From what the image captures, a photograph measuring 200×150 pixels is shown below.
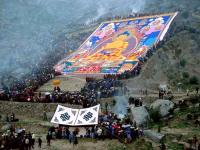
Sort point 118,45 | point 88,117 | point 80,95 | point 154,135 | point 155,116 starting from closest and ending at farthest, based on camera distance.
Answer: point 154,135, point 88,117, point 155,116, point 80,95, point 118,45

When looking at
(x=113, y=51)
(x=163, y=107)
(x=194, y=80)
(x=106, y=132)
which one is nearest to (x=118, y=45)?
(x=113, y=51)

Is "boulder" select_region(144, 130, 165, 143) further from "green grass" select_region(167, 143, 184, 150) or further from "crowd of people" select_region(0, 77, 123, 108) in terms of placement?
"crowd of people" select_region(0, 77, 123, 108)

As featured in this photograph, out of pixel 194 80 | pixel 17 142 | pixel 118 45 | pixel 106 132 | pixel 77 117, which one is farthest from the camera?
pixel 118 45

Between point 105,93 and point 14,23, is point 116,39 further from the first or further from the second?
point 14,23

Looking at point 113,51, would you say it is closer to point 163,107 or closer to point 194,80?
point 194,80

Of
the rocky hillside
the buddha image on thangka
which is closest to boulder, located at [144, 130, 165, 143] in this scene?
the rocky hillside

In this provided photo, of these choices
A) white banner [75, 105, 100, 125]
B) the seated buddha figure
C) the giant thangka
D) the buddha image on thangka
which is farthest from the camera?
the seated buddha figure
